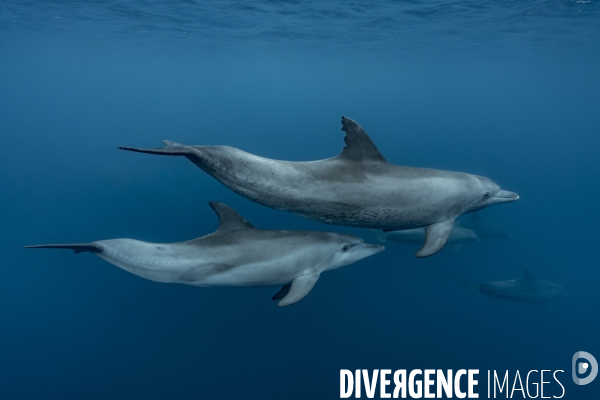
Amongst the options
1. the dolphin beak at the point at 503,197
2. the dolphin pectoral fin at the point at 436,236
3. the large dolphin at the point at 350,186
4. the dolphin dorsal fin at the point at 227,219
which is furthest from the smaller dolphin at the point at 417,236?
the dolphin dorsal fin at the point at 227,219

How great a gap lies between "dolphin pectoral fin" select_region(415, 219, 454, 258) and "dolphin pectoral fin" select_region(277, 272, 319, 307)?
6.00 feet

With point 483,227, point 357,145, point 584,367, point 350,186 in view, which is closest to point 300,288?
point 350,186

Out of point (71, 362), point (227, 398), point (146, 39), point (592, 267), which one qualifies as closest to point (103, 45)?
point (146, 39)

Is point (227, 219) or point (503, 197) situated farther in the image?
point (503, 197)

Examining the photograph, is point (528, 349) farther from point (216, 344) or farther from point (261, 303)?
point (216, 344)

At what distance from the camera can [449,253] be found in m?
14.3

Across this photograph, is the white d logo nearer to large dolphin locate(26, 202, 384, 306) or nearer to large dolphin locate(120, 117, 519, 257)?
large dolphin locate(120, 117, 519, 257)

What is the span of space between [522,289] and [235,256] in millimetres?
10569

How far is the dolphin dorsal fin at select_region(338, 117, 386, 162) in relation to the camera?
19.6 feet

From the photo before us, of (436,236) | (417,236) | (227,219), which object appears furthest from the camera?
(417,236)

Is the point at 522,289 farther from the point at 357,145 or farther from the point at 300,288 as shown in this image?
the point at 357,145

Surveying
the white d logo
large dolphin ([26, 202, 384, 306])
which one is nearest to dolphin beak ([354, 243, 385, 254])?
large dolphin ([26, 202, 384, 306])

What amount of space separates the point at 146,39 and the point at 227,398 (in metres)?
27.2

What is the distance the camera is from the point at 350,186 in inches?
233
